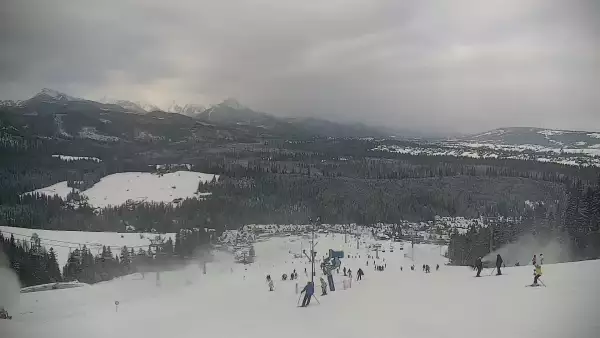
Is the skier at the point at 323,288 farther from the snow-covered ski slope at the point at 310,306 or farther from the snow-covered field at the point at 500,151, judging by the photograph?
the snow-covered field at the point at 500,151

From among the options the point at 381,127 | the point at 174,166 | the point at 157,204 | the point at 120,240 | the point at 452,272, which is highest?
the point at 381,127

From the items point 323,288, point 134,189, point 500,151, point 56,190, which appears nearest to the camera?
point 323,288

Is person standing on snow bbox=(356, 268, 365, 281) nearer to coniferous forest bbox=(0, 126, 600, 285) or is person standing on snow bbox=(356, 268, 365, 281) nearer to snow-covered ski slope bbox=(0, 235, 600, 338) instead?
snow-covered ski slope bbox=(0, 235, 600, 338)

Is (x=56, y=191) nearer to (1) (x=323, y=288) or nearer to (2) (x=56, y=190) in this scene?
(2) (x=56, y=190)

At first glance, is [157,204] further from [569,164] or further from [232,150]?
[569,164]

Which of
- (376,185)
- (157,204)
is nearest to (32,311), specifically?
(157,204)

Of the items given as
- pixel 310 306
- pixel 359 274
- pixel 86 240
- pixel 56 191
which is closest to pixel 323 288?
pixel 310 306
